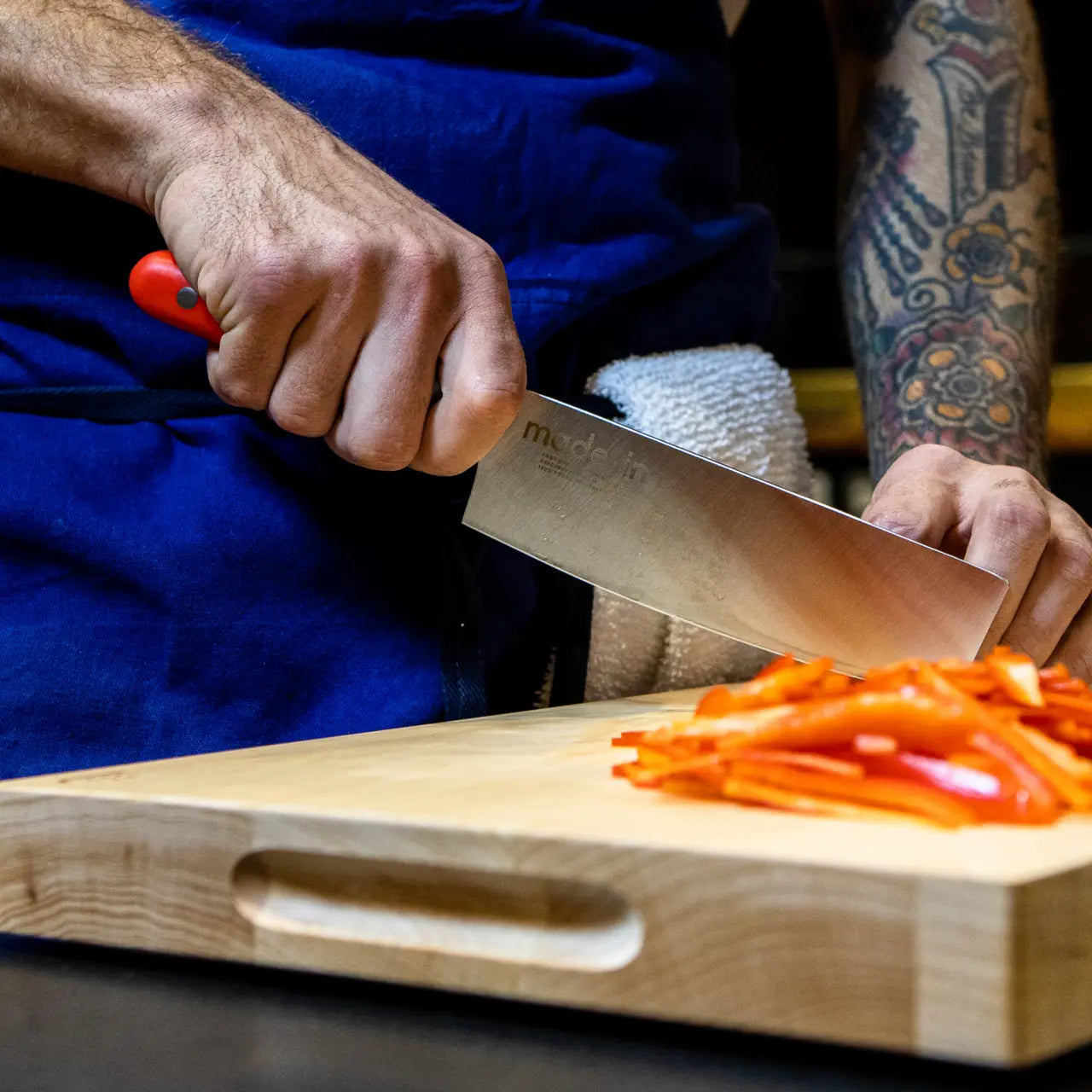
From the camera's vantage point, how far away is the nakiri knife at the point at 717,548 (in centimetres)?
100

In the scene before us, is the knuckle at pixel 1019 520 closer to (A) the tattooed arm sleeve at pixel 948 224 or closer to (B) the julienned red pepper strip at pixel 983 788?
(A) the tattooed arm sleeve at pixel 948 224

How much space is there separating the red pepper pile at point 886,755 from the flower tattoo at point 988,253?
77cm

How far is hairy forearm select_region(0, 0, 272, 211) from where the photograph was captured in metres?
0.93

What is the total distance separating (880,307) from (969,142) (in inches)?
7.6

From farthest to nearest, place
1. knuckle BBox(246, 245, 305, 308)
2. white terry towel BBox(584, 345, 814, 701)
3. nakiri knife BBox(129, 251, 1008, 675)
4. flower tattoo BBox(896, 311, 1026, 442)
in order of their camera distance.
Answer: flower tattoo BBox(896, 311, 1026, 442), white terry towel BBox(584, 345, 814, 701), nakiri knife BBox(129, 251, 1008, 675), knuckle BBox(246, 245, 305, 308)

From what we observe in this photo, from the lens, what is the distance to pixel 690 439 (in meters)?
1.19

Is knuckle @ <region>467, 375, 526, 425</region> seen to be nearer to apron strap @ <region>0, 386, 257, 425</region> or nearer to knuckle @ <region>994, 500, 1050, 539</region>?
apron strap @ <region>0, 386, 257, 425</region>

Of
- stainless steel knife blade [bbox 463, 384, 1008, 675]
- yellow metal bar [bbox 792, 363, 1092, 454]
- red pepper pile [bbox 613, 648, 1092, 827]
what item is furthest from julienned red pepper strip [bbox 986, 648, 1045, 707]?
yellow metal bar [bbox 792, 363, 1092, 454]

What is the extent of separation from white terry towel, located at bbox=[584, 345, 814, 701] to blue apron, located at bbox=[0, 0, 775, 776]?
65 millimetres

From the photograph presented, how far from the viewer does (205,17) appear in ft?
3.62

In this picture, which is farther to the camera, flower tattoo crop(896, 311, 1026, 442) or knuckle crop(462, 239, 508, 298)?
flower tattoo crop(896, 311, 1026, 442)

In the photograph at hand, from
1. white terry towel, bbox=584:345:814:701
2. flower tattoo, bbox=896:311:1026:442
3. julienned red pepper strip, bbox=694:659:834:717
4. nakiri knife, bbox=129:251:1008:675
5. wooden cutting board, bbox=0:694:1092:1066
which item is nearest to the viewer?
wooden cutting board, bbox=0:694:1092:1066

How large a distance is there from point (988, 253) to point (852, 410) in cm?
76

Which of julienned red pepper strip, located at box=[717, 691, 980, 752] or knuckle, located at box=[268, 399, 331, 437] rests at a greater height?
julienned red pepper strip, located at box=[717, 691, 980, 752]
